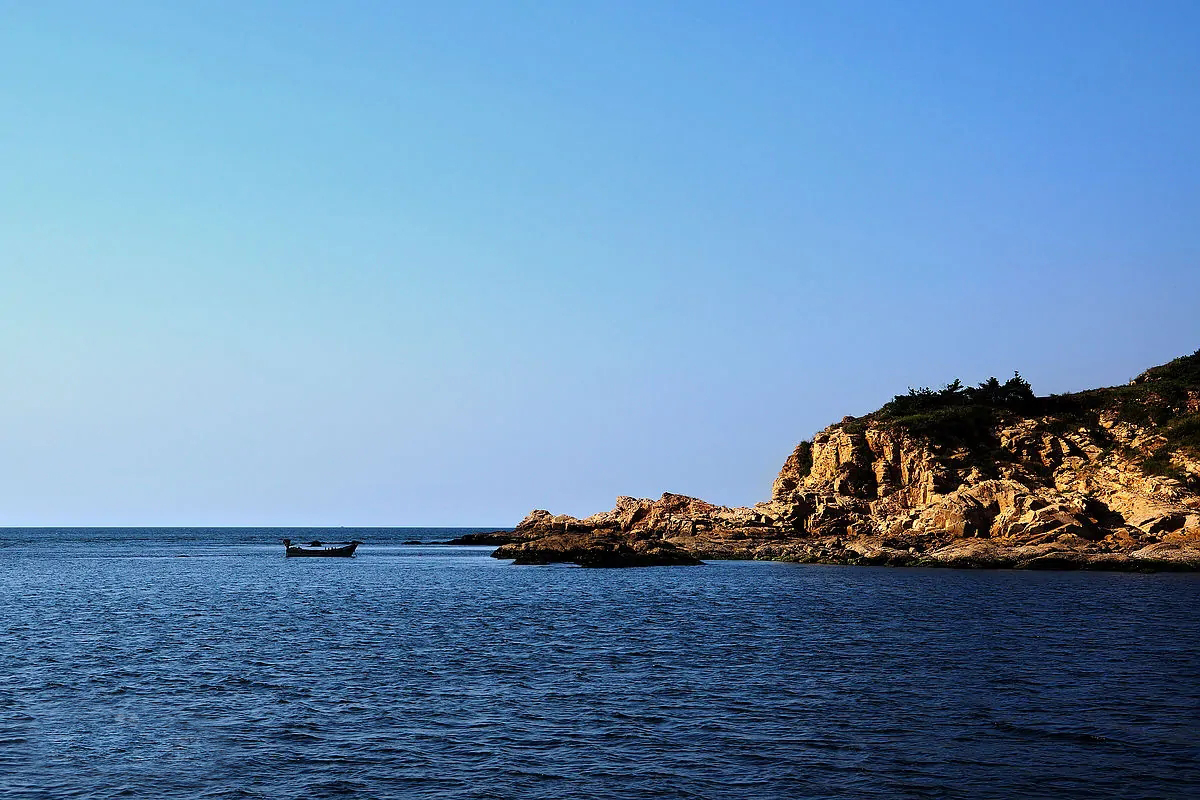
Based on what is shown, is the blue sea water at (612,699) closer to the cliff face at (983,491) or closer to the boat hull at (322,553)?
the cliff face at (983,491)

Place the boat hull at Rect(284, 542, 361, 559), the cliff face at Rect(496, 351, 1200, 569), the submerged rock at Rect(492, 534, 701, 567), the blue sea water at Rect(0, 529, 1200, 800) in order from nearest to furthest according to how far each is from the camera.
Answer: the blue sea water at Rect(0, 529, 1200, 800), the cliff face at Rect(496, 351, 1200, 569), the submerged rock at Rect(492, 534, 701, 567), the boat hull at Rect(284, 542, 361, 559)

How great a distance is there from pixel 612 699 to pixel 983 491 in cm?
7062

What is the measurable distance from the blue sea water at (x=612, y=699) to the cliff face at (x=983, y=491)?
1021 inches

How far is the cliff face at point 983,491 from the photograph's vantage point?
265 ft

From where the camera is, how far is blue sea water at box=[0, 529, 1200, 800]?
1992 centimetres

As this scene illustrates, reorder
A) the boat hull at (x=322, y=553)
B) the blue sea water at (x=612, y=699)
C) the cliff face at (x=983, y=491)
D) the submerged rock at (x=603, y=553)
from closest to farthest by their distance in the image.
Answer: the blue sea water at (x=612, y=699)
the cliff face at (x=983, y=491)
the submerged rock at (x=603, y=553)
the boat hull at (x=322, y=553)

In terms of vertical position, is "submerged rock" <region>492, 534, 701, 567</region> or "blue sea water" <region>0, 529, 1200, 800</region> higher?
"submerged rock" <region>492, 534, 701, 567</region>

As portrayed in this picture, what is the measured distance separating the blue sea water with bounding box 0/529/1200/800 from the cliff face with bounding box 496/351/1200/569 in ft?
85.1

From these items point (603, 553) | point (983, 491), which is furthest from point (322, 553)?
point (983, 491)

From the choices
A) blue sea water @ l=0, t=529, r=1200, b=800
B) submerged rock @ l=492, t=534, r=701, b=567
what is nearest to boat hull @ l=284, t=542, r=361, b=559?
submerged rock @ l=492, t=534, r=701, b=567

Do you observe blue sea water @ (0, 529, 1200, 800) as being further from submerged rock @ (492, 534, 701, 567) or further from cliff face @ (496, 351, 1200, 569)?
submerged rock @ (492, 534, 701, 567)

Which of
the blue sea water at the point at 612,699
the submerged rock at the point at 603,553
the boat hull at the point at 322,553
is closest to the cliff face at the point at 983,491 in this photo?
the submerged rock at the point at 603,553

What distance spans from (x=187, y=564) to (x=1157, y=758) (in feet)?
355

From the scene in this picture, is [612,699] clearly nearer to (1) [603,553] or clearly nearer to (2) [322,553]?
(1) [603,553]
